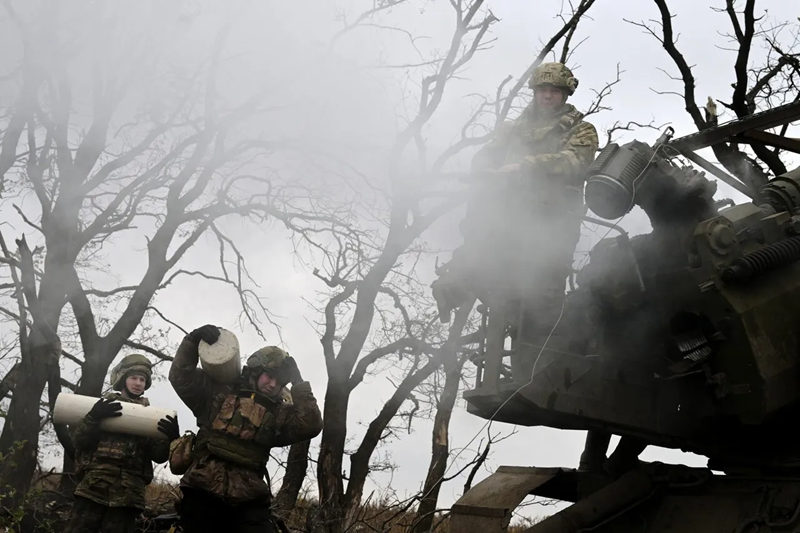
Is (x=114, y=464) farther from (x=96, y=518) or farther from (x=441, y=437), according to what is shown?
(x=441, y=437)

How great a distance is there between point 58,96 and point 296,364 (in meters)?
3.52

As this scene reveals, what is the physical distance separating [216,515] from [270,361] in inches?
36.1

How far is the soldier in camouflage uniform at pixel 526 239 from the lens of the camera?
4.64 meters

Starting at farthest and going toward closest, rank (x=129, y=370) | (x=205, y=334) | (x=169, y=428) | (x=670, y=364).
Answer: (x=129, y=370) → (x=169, y=428) → (x=205, y=334) → (x=670, y=364)

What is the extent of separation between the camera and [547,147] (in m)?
4.99

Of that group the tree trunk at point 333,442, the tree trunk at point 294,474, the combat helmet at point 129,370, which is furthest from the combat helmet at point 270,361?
the tree trunk at point 294,474

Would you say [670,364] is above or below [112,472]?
above

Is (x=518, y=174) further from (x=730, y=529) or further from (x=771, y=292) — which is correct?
(x=730, y=529)

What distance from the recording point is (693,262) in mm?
4719

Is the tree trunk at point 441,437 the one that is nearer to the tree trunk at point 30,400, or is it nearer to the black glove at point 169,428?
the tree trunk at point 30,400

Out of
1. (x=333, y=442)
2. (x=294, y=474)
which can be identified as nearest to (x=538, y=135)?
(x=333, y=442)

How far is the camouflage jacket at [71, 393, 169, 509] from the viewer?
6.20 metres

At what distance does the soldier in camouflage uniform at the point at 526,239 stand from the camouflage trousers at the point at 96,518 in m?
2.91

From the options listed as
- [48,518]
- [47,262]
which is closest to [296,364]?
[48,518]
